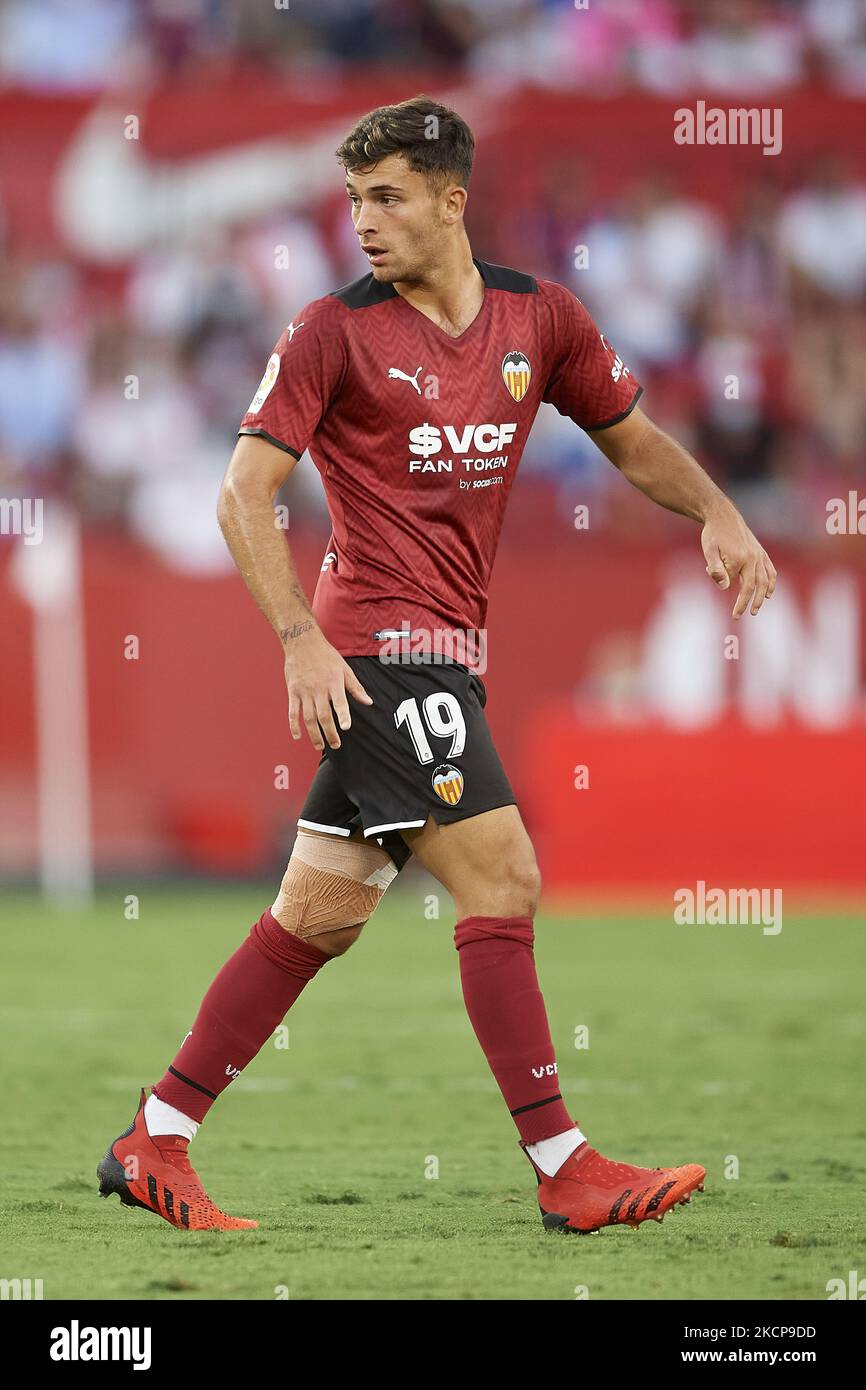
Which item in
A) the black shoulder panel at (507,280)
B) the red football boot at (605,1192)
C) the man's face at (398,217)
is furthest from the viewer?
the black shoulder panel at (507,280)

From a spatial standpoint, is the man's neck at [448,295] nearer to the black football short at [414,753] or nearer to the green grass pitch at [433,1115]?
the black football short at [414,753]

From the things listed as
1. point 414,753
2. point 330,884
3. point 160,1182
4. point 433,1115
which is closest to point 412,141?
point 414,753

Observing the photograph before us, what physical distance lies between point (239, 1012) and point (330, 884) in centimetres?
38

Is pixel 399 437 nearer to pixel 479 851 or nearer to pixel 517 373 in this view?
pixel 517 373

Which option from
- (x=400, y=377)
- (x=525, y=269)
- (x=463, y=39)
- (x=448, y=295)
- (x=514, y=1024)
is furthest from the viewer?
(x=463, y=39)

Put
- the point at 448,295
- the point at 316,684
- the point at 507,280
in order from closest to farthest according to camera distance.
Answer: the point at 316,684
the point at 448,295
the point at 507,280

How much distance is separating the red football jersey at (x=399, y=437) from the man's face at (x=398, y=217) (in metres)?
0.12

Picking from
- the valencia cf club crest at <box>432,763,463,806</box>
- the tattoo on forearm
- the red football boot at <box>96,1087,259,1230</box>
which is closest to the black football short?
the valencia cf club crest at <box>432,763,463,806</box>

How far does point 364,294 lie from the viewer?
196 inches

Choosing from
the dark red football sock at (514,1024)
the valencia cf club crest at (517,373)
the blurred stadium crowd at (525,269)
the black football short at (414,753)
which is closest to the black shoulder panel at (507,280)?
the valencia cf club crest at (517,373)

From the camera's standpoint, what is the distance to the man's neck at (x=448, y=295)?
196 inches

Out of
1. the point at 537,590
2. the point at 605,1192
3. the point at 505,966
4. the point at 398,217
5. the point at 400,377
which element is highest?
the point at 537,590

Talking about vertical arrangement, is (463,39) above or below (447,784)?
above

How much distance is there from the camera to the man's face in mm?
4863
